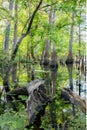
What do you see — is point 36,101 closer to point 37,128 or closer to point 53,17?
point 37,128

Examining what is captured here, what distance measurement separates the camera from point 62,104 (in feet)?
15.4

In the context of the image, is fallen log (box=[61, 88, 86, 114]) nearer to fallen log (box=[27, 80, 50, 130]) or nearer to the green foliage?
fallen log (box=[27, 80, 50, 130])

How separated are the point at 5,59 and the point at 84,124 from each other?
296 centimetres

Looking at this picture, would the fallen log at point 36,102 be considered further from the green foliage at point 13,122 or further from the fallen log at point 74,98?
the fallen log at point 74,98

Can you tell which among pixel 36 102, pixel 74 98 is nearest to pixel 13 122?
pixel 36 102

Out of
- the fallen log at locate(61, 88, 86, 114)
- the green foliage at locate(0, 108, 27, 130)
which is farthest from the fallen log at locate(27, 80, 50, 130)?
the fallen log at locate(61, 88, 86, 114)

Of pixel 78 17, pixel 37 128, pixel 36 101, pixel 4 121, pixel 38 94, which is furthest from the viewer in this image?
pixel 78 17

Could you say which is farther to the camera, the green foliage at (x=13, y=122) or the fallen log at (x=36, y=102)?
the fallen log at (x=36, y=102)

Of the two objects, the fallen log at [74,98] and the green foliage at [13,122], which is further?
the fallen log at [74,98]

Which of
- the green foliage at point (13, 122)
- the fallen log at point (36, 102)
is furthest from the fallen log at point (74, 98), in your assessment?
the green foliage at point (13, 122)

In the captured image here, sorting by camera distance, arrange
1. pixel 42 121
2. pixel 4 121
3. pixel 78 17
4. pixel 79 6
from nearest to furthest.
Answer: pixel 4 121, pixel 42 121, pixel 79 6, pixel 78 17

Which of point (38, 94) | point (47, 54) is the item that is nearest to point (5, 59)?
point (38, 94)

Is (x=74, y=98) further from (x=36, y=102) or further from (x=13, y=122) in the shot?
(x=13, y=122)

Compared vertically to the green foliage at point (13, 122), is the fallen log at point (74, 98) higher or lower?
higher
